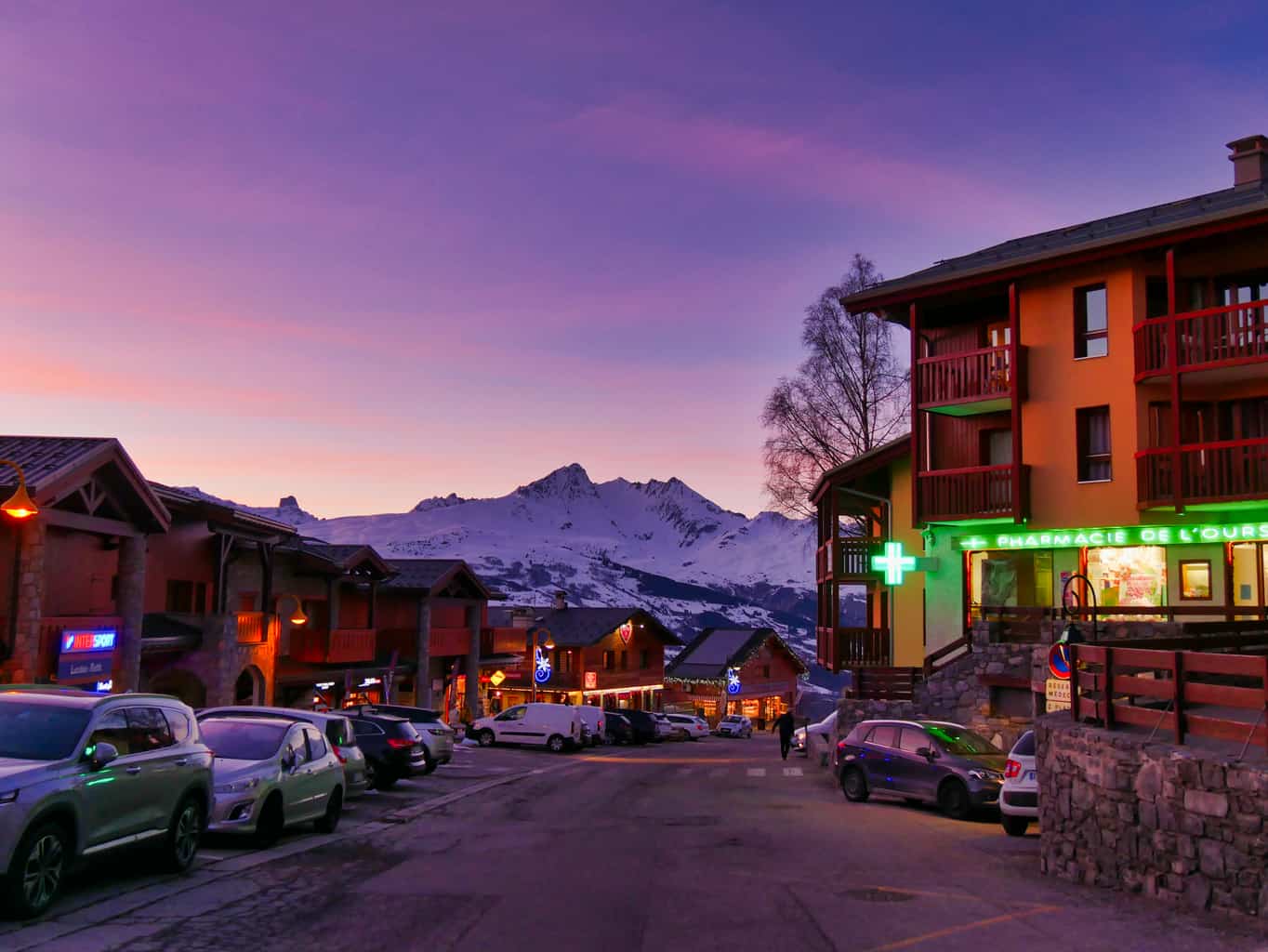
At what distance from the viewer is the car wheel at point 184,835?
38.0 ft

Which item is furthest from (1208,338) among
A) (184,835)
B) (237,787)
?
(184,835)

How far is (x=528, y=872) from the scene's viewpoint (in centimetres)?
1273

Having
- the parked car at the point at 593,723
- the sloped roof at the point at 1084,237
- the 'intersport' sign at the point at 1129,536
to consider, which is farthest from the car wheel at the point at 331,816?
the parked car at the point at 593,723

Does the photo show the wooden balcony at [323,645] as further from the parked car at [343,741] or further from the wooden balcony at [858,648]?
the parked car at [343,741]

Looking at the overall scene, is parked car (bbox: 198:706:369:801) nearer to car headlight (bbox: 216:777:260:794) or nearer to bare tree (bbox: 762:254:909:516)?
car headlight (bbox: 216:777:260:794)

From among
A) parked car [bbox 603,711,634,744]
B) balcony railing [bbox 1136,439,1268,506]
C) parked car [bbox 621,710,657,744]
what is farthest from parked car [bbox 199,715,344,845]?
parked car [bbox 621,710,657,744]

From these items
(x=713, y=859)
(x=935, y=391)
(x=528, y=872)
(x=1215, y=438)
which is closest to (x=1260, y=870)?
(x=713, y=859)

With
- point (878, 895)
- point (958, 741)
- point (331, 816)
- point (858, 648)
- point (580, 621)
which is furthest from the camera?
point (580, 621)

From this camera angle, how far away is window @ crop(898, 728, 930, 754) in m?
21.2

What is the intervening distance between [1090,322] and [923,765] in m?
14.6

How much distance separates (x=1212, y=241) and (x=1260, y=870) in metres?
22.0

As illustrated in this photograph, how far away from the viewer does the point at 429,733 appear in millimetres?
28172

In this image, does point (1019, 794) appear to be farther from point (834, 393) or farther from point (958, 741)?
point (834, 393)

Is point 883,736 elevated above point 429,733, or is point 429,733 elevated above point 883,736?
point 883,736
